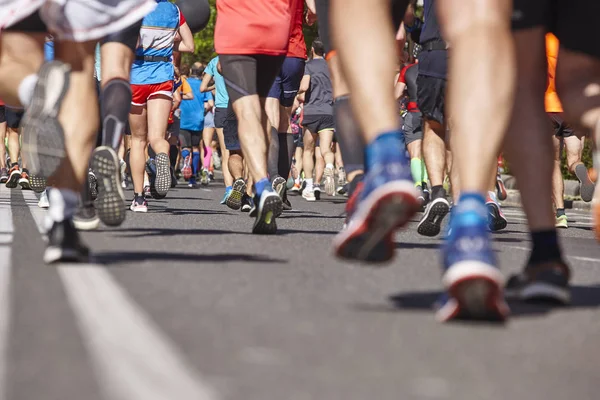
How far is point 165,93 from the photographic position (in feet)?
35.8

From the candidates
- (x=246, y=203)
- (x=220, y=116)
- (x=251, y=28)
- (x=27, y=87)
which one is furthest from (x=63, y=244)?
(x=220, y=116)

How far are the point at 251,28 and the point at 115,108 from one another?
229cm

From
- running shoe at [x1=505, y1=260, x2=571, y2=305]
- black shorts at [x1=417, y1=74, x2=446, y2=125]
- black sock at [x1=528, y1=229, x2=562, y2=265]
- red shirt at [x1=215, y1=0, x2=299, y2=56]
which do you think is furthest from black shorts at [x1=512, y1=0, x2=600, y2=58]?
black shorts at [x1=417, y1=74, x2=446, y2=125]

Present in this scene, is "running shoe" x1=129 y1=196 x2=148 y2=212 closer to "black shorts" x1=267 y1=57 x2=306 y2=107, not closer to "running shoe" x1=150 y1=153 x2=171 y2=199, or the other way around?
"running shoe" x1=150 y1=153 x2=171 y2=199

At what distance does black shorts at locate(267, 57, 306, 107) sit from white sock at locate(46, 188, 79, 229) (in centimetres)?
565

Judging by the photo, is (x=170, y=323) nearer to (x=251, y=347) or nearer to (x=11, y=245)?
(x=251, y=347)

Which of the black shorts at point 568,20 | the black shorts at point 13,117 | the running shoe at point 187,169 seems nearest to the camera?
the black shorts at point 568,20

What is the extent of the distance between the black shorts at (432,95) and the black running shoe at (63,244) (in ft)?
13.3

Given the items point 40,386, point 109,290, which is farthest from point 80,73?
point 40,386

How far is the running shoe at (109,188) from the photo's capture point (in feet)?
17.7

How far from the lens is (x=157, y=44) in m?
11.0

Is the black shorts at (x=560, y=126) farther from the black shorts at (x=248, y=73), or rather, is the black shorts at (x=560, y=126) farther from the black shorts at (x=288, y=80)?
the black shorts at (x=248, y=73)

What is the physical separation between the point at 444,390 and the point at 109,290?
1.67 meters

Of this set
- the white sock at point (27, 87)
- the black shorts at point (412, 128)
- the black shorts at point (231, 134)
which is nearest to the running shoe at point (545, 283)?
the white sock at point (27, 87)
